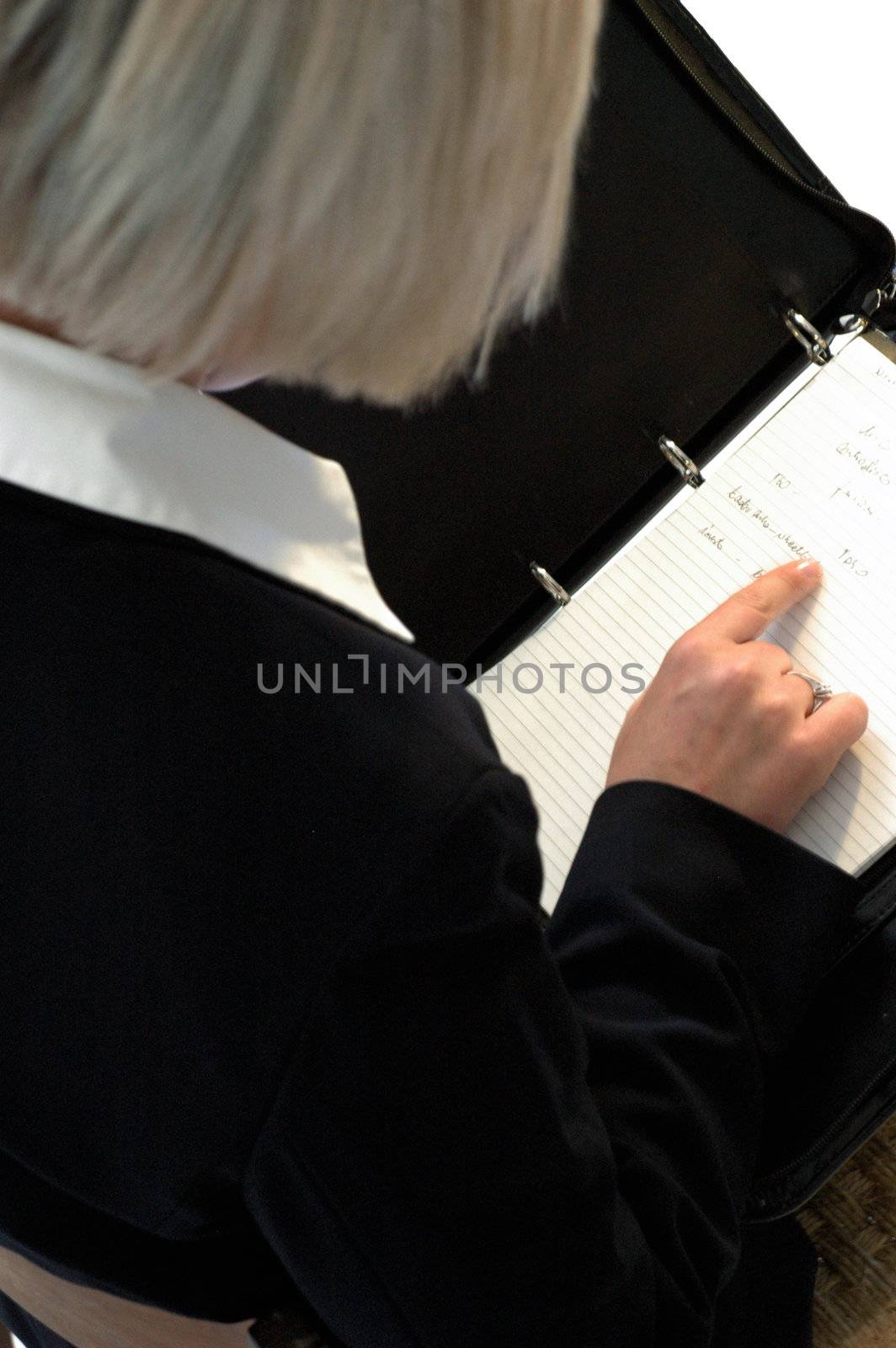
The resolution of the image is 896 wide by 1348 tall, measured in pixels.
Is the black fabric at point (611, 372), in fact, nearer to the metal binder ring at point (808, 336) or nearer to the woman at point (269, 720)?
the metal binder ring at point (808, 336)

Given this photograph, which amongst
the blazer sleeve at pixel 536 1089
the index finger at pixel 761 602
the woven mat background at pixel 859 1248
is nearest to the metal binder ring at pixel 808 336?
the index finger at pixel 761 602

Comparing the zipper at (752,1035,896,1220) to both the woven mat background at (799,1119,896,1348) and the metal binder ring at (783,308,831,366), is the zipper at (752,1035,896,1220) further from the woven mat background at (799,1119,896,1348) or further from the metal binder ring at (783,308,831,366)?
the metal binder ring at (783,308,831,366)

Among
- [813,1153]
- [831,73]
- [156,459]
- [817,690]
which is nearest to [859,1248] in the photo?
[813,1153]

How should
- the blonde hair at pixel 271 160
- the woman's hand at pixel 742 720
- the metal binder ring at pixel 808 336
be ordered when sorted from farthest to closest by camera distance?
the metal binder ring at pixel 808 336 < the woman's hand at pixel 742 720 < the blonde hair at pixel 271 160

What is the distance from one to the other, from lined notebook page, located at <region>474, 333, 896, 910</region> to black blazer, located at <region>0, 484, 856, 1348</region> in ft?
0.63

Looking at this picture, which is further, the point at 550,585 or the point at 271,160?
the point at 550,585

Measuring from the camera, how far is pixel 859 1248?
2.29 ft

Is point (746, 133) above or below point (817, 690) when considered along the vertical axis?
above

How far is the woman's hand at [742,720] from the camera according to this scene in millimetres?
545

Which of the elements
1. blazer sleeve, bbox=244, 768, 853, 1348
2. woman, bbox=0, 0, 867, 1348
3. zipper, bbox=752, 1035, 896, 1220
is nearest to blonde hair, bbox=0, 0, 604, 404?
woman, bbox=0, 0, 867, 1348

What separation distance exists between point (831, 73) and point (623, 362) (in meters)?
0.45

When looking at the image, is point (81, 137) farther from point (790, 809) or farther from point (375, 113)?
point (790, 809)

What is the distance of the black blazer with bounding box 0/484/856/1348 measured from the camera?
0.35 metres

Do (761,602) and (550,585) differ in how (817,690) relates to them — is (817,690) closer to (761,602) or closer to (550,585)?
(761,602)
